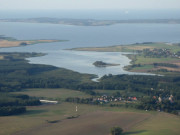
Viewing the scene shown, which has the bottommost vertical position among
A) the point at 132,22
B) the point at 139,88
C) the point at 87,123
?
the point at 87,123

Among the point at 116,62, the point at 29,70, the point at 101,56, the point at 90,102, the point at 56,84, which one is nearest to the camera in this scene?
the point at 90,102

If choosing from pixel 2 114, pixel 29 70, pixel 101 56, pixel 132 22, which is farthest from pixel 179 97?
pixel 132 22

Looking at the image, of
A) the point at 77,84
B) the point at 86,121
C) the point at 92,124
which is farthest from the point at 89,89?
the point at 92,124

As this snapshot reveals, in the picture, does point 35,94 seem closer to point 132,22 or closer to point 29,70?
point 29,70

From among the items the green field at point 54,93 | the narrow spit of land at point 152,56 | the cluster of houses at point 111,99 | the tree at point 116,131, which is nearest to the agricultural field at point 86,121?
the tree at point 116,131

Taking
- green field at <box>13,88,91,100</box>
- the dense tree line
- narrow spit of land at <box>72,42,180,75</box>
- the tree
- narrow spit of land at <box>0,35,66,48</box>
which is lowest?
the tree

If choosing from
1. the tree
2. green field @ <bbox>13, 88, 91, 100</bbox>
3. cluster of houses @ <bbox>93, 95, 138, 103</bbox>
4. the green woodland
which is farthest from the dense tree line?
the tree

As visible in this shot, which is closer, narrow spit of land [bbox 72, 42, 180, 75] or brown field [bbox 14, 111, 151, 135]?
brown field [bbox 14, 111, 151, 135]

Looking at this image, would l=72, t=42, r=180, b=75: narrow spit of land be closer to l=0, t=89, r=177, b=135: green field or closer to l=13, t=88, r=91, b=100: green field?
l=13, t=88, r=91, b=100: green field

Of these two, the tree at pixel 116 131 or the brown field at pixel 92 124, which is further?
the brown field at pixel 92 124

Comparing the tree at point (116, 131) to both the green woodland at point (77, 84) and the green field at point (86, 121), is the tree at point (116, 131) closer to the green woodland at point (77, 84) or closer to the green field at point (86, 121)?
the green field at point (86, 121)

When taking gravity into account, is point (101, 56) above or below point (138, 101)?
above
